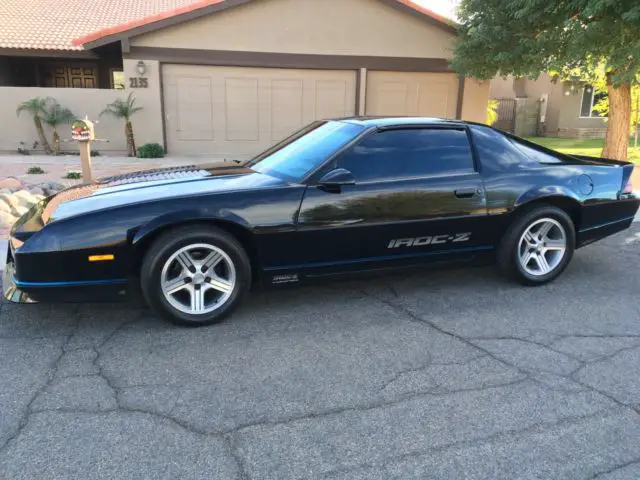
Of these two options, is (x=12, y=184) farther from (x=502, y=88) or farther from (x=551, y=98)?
(x=502, y=88)

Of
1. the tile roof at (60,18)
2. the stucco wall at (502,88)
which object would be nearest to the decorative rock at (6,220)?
the tile roof at (60,18)

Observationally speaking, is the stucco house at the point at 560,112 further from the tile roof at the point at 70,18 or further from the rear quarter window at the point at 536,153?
the rear quarter window at the point at 536,153

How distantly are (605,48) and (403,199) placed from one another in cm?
781

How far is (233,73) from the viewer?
13.8 m

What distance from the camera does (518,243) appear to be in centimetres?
453

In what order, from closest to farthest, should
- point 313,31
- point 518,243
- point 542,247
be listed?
point 518,243 < point 542,247 < point 313,31

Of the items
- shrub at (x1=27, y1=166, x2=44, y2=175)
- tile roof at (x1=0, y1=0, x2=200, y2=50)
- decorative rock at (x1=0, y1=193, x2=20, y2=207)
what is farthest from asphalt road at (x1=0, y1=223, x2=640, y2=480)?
tile roof at (x1=0, y1=0, x2=200, y2=50)

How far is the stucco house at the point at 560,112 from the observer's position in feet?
75.7

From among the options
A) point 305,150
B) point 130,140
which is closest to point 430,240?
point 305,150

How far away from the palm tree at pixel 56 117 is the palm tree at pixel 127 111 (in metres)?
0.80

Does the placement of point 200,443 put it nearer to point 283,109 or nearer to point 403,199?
point 403,199

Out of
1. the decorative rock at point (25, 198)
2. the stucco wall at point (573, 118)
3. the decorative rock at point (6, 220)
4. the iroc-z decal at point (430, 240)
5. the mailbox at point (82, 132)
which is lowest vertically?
the decorative rock at point (6, 220)

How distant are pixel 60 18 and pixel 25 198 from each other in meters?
12.8

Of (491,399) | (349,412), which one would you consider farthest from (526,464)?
(349,412)
